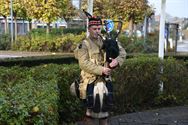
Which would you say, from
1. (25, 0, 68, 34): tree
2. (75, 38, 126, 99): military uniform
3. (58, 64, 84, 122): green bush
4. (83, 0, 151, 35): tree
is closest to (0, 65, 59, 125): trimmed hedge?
(75, 38, 126, 99): military uniform

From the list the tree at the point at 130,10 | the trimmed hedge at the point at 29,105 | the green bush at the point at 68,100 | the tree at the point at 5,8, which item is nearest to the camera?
the trimmed hedge at the point at 29,105

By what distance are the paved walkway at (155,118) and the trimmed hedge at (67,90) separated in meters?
0.36

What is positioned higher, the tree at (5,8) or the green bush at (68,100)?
the tree at (5,8)

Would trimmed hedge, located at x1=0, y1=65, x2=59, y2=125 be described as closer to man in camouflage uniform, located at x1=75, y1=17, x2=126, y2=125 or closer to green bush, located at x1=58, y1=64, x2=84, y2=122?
man in camouflage uniform, located at x1=75, y1=17, x2=126, y2=125

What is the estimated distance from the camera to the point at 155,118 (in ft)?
25.0

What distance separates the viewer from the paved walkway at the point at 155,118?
7.26m

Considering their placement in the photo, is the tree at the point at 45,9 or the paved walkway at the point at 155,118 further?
the tree at the point at 45,9

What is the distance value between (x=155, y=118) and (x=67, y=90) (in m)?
1.82

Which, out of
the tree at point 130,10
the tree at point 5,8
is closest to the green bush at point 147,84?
the tree at point 130,10

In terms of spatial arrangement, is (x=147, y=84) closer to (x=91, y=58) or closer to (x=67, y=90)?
(x=67, y=90)

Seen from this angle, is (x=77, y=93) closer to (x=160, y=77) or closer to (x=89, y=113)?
(x=89, y=113)

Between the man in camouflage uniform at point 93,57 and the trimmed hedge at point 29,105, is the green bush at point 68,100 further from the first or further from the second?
the man in camouflage uniform at point 93,57

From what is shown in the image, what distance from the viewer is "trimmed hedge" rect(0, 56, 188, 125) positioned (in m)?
3.49

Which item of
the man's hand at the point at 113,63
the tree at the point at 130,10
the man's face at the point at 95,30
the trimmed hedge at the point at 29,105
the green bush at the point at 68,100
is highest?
the tree at the point at 130,10
